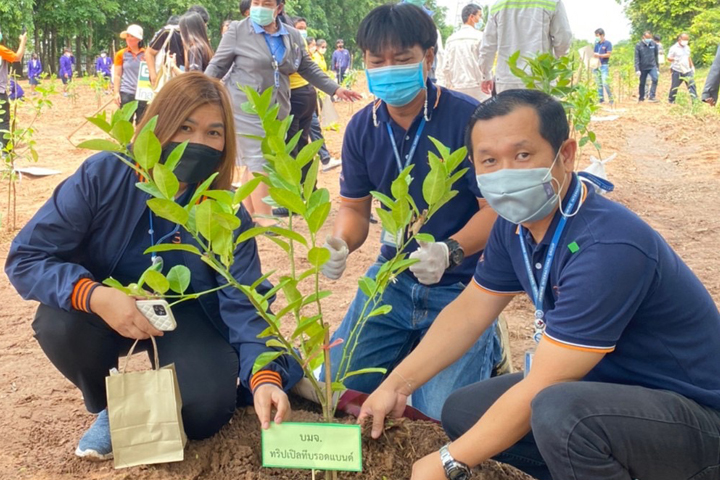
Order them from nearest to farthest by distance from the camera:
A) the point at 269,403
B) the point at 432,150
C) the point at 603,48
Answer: the point at 269,403
the point at 432,150
the point at 603,48

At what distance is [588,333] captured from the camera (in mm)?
1466

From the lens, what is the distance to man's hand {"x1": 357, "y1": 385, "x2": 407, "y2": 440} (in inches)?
71.0

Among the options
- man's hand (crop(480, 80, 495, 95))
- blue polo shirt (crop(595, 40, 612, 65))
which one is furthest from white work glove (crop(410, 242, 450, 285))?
blue polo shirt (crop(595, 40, 612, 65))

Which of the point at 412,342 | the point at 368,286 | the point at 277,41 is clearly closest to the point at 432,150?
the point at 412,342

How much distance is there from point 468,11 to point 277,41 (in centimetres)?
330

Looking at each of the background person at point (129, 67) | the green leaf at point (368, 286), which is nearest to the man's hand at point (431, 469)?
the green leaf at point (368, 286)

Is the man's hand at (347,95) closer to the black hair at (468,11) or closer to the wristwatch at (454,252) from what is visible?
the wristwatch at (454,252)

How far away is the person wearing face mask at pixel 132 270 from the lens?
1956 mm

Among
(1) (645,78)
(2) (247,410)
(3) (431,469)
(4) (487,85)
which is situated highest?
(4) (487,85)

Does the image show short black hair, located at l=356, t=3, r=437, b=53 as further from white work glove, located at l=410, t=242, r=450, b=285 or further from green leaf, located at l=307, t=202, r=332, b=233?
green leaf, located at l=307, t=202, r=332, b=233

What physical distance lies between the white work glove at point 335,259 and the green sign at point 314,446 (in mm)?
579

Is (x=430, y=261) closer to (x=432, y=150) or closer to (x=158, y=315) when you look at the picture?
(x=432, y=150)

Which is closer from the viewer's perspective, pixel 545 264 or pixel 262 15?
pixel 545 264

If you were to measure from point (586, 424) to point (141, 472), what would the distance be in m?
1.13
